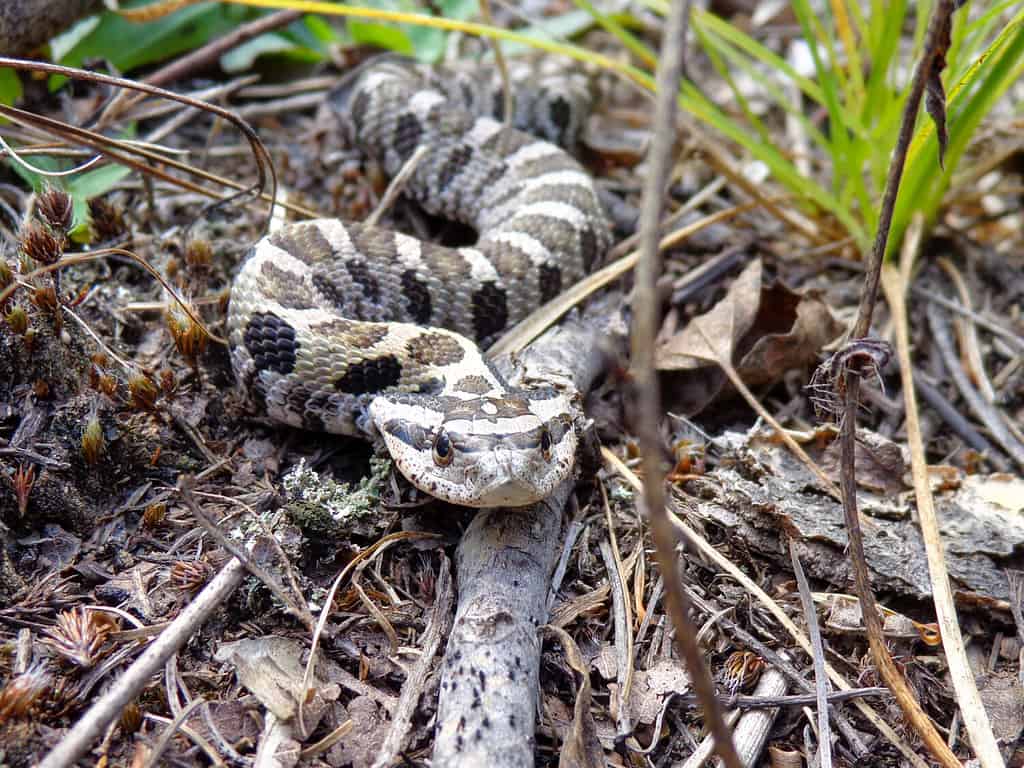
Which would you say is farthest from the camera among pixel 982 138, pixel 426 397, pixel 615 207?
pixel 615 207

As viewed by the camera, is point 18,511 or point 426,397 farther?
point 426,397

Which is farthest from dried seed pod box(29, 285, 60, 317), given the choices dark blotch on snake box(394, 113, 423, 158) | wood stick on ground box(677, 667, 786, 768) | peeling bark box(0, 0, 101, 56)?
wood stick on ground box(677, 667, 786, 768)

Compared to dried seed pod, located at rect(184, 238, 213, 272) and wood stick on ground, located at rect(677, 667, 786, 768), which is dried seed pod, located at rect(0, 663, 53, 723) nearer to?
wood stick on ground, located at rect(677, 667, 786, 768)

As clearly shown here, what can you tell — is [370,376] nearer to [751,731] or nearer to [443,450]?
[443,450]

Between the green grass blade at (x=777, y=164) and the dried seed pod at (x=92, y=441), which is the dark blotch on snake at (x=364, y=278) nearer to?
the dried seed pod at (x=92, y=441)

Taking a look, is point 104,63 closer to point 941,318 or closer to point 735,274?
point 735,274

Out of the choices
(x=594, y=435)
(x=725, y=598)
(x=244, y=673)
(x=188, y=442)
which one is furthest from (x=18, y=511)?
(x=725, y=598)

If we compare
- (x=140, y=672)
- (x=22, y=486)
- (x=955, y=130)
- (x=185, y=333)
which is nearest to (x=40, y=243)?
(x=185, y=333)
